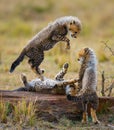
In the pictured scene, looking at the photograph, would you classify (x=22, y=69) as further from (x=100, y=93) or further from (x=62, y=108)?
(x=62, y=108)

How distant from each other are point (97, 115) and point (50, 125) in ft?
3.21

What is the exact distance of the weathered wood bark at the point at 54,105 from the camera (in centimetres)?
1035

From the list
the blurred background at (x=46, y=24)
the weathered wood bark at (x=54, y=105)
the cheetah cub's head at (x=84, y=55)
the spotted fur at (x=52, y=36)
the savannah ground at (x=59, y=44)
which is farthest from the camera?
the blurred background at (x=46, y=24)

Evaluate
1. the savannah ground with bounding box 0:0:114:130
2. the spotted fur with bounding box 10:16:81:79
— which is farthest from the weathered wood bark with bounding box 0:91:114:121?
the spotted fur with bounding box 10:16:81:79

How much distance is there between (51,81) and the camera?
36.5 ft

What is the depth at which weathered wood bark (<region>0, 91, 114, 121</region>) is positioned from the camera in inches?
408

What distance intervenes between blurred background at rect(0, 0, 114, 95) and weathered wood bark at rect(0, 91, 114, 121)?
2090mm

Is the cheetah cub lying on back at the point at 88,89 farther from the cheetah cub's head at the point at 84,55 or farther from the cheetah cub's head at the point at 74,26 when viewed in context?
the cheetah cub's head at the point at 74,26

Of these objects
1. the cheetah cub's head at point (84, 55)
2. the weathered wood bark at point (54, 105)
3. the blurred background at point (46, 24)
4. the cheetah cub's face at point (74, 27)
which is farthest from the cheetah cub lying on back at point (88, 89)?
the blurred background at point (46, 24)

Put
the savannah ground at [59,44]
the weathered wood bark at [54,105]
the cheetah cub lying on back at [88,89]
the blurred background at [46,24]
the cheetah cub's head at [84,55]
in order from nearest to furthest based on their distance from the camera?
1. the cheetah cub lying on back at [88,89]
2. the weathered wood bark at [54,105]
3. the cheetah cub's head at [84,55]
4. the savannah ground at [59,44]
5. the blurred background at [46,24]

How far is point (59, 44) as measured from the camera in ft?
62.2

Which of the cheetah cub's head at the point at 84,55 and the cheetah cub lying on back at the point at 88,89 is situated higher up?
the cheetah cub's head at the point at 84,55

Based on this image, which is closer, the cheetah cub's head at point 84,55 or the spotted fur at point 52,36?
the cheetah cub's head at point 84,55

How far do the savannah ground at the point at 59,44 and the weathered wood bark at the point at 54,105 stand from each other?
167mm
